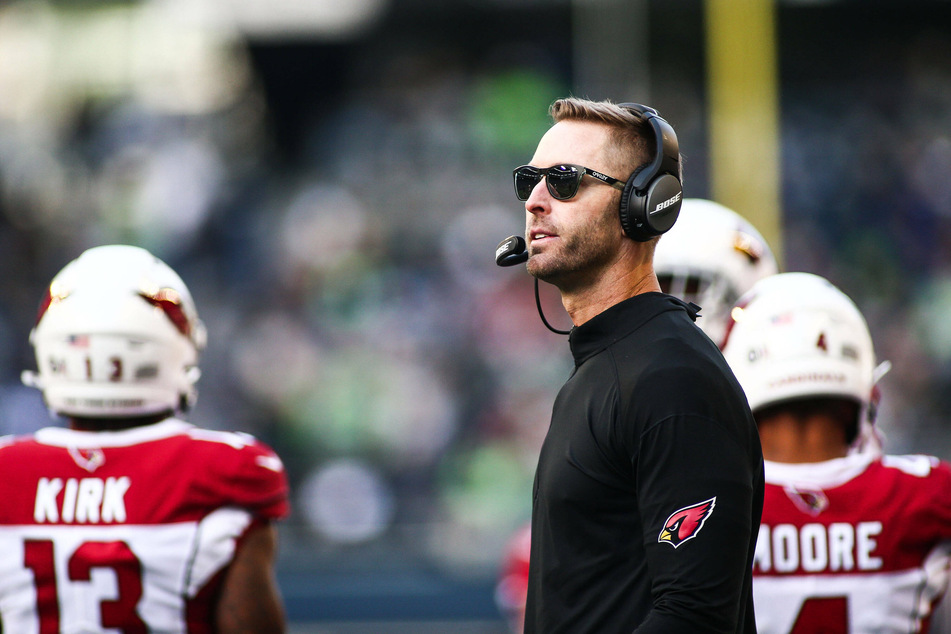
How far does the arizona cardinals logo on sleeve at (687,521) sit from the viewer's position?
186 centimetres

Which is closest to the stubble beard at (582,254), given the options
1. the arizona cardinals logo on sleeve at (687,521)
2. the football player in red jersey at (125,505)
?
the arizona cardinals logo on sleeve at (687,521)

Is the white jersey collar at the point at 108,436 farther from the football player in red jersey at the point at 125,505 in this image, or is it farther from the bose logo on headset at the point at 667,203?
the bose logo on headset at the point at 667,203

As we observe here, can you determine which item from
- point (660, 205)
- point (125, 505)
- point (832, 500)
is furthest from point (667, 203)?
point (125, 505)

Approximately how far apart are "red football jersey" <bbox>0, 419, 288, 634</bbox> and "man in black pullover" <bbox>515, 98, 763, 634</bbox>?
1.06 m

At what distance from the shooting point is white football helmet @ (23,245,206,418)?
121 inches

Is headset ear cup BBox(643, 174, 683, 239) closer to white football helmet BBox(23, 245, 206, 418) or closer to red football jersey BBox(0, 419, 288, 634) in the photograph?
red football jersey BBox(0, 419, 288, 634)

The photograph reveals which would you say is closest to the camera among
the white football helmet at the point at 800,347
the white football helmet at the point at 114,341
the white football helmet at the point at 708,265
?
the white football helmet at the point at 800,347

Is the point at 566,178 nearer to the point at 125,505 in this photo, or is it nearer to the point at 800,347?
the point at 800,347

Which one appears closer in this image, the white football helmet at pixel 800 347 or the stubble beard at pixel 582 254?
the stubble beard at pixel 582 254

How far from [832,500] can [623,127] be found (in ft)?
3.84

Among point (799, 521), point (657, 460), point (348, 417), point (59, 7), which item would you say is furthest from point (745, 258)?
point (59, 7)

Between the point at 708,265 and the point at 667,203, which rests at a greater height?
the point at 667,203

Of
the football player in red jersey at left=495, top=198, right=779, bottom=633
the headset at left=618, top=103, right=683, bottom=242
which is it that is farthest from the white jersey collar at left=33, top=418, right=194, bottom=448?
the headset at left=618, top=103, right=683, bottom=242

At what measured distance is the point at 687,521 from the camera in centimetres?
187
